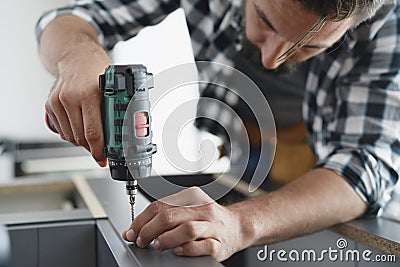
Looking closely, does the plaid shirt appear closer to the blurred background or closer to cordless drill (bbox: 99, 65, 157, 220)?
cordless drill (bbox: 99, 65, 157, 220)

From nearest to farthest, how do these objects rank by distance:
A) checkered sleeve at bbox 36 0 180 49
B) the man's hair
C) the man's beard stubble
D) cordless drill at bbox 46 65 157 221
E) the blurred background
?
cordless drill at bbox 46 65 157 221
the man's hair
checkered sleeve at bbox 36 0 180 49
the man's beard stubble
the blurred background

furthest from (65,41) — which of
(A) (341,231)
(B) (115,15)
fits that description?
(A) (341,231)

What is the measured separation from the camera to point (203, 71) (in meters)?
1.65

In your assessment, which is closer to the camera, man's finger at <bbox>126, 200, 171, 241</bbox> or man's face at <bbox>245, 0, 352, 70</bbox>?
man's finger at <bbox>126, 200, 171, 241</bbox>

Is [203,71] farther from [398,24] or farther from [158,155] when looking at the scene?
[158,155]

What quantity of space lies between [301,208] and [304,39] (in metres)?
0.30

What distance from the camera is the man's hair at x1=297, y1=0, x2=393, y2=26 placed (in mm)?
926

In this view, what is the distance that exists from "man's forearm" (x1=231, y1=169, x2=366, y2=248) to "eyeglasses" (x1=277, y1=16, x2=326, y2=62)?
0.76 ft

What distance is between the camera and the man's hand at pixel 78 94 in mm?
817

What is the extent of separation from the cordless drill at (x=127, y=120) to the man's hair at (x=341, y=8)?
1.07ft

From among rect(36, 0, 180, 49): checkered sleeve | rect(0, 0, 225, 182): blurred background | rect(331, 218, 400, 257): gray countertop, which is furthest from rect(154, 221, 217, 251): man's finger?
rect(0, 0, 225, 182): blurred background

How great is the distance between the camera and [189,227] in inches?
32.6

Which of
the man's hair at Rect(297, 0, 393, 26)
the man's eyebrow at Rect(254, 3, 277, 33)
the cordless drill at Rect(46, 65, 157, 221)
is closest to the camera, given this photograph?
the cordless drill at Rect(46, 65, 157, 221)

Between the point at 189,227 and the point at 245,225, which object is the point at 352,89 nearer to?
the point at 245,225
